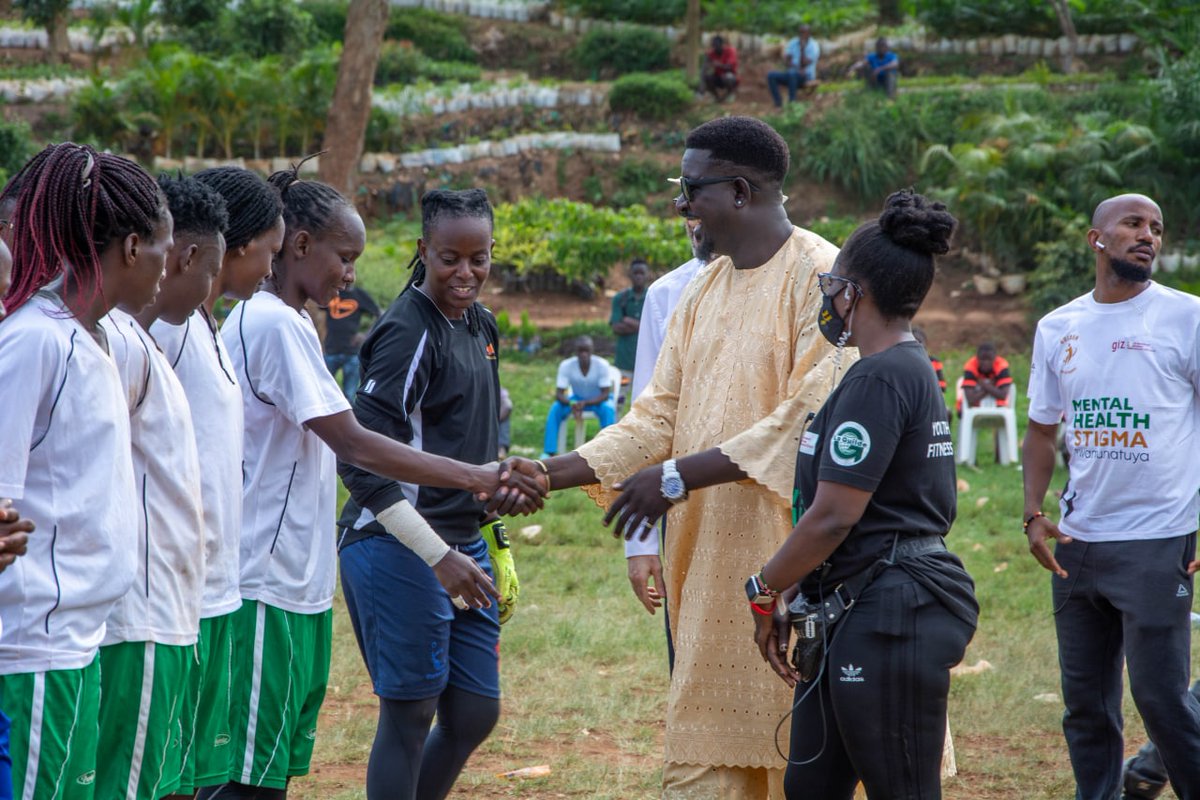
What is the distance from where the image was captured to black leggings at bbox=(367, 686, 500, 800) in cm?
394

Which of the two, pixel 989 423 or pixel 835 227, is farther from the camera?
pixel 835 227

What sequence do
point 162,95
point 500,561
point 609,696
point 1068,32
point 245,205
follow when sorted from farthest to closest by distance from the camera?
point 1068,32, point 162,95, point 609,696, point 500,561, point 245,205

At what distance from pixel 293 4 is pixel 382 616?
2643 centimetres

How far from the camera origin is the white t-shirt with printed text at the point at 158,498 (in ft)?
9.61

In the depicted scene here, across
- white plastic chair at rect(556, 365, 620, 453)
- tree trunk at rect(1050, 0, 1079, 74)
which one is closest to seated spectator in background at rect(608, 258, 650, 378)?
white plastic chair at rect(556, 365, 620, 453)

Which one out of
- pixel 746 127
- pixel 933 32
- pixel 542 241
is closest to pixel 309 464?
pixel 746 127

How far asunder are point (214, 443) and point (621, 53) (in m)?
29.9

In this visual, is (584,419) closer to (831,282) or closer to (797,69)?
(831,282)

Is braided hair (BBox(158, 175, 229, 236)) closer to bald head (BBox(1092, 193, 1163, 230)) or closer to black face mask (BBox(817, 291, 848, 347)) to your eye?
black face mask (BBox(817, 291, 848, 347))

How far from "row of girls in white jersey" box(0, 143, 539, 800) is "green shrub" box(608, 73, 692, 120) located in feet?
79.0

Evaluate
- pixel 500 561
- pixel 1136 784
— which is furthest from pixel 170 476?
pixel 1136 784

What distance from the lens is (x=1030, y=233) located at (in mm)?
20562

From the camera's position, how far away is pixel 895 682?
3.20 meters

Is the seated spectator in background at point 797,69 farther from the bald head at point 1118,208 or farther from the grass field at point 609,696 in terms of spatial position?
the bald head at point 1118,208
